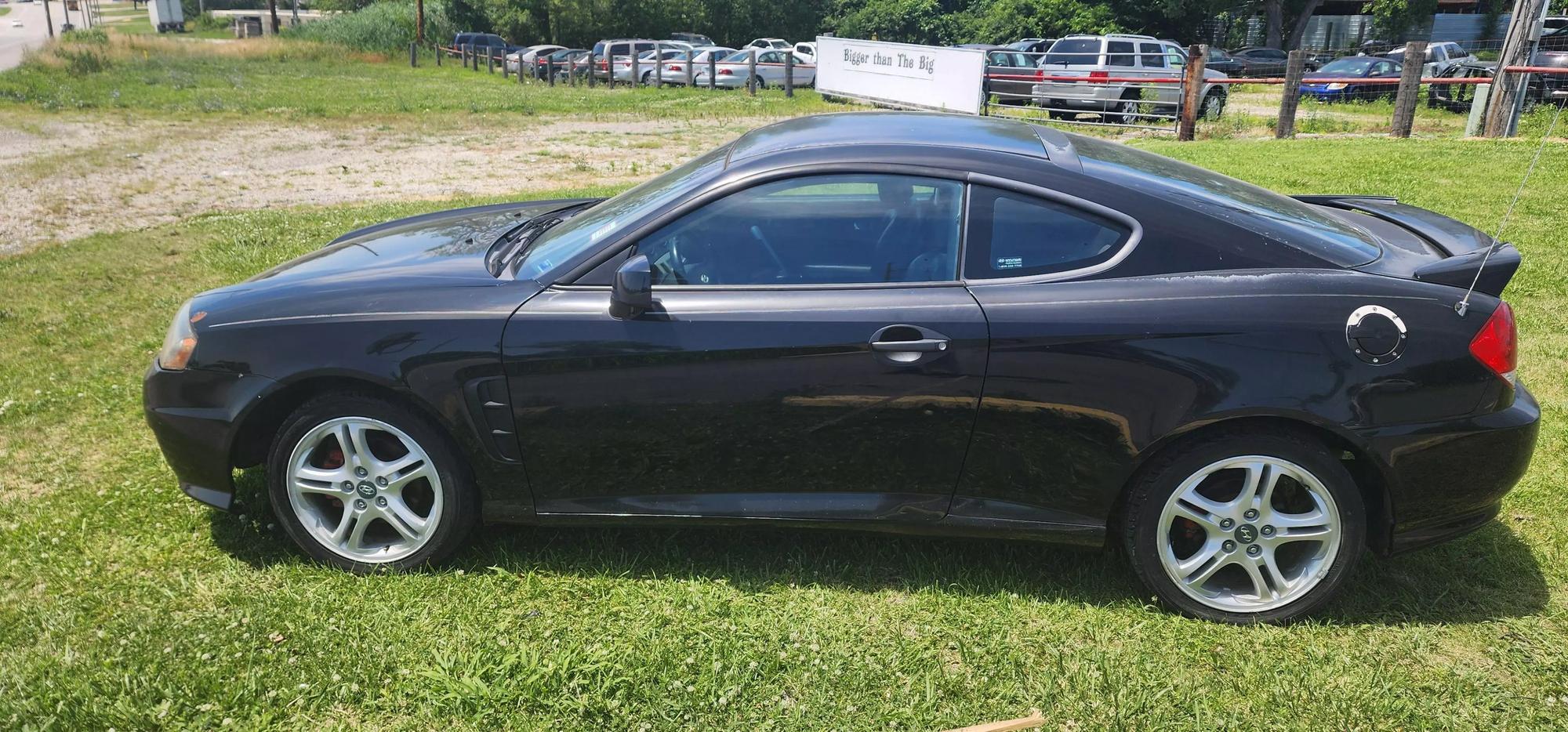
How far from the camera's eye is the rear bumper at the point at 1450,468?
304cm

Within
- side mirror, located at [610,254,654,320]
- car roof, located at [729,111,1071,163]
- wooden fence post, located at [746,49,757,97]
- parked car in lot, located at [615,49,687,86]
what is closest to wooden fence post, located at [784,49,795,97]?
wooden fence post, located at [746,49,757,97]

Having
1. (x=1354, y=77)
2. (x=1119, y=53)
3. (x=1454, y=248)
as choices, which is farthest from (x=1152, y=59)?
(x=1454, y=248)

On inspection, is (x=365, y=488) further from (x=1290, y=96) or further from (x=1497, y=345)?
(x=1290, y=96)

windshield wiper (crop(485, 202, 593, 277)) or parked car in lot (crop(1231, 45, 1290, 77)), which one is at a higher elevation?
parked car in lot (crop(1231, 45, 1290, 77))

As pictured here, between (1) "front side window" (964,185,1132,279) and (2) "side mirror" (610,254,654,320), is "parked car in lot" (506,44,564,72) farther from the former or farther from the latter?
(1) "front side window" (964,185,1132,279)

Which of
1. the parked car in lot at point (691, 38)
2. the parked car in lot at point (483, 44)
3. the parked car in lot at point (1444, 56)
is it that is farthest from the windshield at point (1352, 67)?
the parked car in lot at point (483, 44)

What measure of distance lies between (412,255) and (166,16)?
7912cm

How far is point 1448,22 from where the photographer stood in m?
43.5

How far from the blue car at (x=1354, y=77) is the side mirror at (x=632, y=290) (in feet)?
62.0

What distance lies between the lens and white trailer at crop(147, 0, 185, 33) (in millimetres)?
68062

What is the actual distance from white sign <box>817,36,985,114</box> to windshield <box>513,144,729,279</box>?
629 inches

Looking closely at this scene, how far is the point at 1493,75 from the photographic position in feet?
48.6

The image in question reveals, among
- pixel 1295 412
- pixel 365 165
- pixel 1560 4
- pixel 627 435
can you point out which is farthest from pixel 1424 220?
pixel 1560 4

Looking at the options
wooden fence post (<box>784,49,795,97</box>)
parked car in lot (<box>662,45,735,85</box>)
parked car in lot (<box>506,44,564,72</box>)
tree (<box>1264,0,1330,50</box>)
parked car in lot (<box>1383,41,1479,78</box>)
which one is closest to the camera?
wooden fence post (<box>784,49,795,97</box>)
